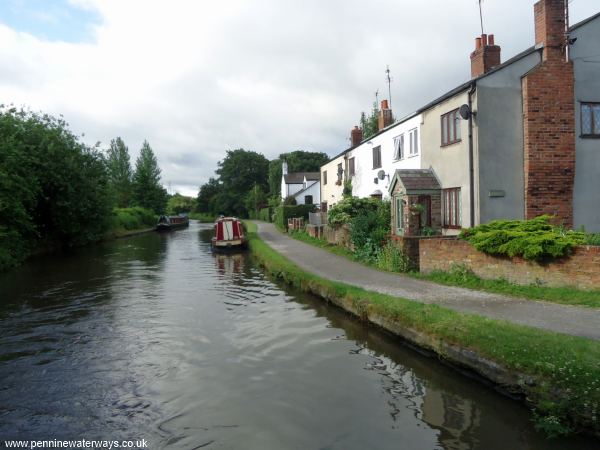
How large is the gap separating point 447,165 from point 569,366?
10.6m

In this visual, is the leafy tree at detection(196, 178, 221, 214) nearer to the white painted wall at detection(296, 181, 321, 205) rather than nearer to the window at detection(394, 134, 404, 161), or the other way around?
the white painted wall at detection(296, 181, 321, 205)

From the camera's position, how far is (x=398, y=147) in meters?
19.6

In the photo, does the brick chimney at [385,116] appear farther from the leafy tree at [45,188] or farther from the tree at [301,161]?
the tree at [301,161]

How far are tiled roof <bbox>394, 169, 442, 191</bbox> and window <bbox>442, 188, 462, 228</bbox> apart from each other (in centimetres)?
50

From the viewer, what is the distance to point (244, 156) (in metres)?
86.8

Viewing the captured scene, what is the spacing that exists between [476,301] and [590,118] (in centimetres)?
834

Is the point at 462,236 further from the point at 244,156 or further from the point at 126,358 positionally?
the point at 244,156

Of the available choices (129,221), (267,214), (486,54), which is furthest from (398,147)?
(267,214)

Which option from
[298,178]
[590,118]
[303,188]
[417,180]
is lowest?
[417,180]

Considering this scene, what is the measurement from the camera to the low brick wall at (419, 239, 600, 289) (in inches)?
352

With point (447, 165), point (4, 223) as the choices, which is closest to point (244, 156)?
point (4, 223)

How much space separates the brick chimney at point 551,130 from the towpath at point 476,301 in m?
4.76

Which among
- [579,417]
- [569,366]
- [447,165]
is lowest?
[579,417]

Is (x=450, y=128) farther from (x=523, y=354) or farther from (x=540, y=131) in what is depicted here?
(x=523, y=354)
